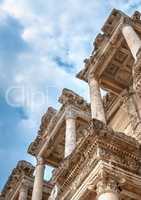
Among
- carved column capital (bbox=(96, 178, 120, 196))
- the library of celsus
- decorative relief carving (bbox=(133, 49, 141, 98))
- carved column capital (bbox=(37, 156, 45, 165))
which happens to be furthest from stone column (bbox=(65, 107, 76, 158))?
carved column capital (bbox=(96, 178, 120, 196))

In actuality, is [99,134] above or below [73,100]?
below

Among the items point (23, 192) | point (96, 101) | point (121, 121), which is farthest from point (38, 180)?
point (96, 101)

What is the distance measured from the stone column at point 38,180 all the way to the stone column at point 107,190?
10.3 meters

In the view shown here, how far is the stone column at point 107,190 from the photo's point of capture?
1131cm

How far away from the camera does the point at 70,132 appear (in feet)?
63.6

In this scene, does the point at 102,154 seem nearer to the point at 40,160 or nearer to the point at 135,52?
the point at 135,52

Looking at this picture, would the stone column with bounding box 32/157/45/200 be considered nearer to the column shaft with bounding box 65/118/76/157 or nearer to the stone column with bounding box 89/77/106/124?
the column shaft with bounding box 65/118/76/157

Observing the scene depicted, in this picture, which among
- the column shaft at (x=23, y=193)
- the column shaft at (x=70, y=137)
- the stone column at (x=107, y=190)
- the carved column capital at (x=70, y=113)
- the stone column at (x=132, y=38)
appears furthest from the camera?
the column shaft at (x=23, y=193)

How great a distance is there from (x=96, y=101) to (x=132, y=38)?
3.19 meters

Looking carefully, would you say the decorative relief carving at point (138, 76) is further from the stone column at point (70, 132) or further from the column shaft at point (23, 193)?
the column shaft at point (23, 193)

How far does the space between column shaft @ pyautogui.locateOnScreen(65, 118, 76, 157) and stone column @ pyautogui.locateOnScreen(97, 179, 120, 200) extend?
546 cm

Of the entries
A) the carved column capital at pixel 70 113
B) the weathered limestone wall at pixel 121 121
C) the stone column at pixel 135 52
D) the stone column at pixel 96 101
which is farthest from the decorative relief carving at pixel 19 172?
the stone column at pixel 135 52

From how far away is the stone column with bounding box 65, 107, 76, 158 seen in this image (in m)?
17.8

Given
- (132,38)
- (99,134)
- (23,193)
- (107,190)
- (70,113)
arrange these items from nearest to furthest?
1. (107,190)
2. (99,134)
3. (132,38)
4. (70,113)
5. (23,193)
